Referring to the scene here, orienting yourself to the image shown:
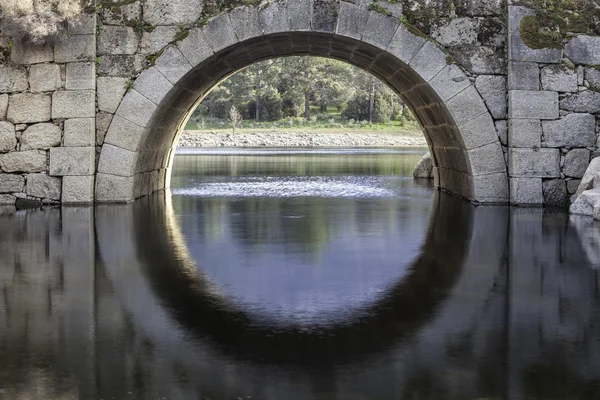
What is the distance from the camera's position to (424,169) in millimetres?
21094

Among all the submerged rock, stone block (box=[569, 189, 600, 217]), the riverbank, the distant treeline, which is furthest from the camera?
the distant treeline

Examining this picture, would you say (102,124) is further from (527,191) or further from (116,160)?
(527,191)

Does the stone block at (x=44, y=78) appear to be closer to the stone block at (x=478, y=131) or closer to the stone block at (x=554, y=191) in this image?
the stone block at (x=478, y=131)

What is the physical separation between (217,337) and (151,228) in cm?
545

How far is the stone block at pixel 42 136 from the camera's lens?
40.3 ft

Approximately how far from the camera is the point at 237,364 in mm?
4262

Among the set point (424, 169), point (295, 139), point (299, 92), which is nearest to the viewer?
point (424, 169)

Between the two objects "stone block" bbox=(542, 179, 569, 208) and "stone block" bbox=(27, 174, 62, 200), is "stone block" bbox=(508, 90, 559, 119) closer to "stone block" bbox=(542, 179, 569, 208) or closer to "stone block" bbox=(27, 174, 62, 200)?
"stone block" bbox=(542, 179, 569, 208)

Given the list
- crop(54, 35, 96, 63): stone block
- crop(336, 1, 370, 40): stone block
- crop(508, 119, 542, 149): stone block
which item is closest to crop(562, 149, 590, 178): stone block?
crop(508, 119, 542, 149): stone block

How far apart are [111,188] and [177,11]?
2.72 m

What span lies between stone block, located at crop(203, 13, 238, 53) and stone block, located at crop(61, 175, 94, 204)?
2.65 m

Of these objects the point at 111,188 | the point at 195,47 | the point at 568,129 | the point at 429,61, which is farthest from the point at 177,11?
the point at 568,129

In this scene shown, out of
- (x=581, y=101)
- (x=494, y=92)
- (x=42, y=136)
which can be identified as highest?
(x=494, y=92)

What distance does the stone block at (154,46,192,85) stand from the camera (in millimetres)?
12062
